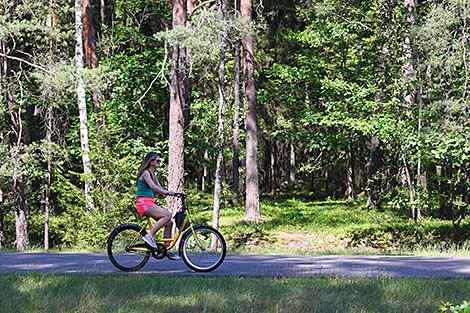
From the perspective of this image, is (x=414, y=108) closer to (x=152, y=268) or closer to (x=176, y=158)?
(x=176, y=158)

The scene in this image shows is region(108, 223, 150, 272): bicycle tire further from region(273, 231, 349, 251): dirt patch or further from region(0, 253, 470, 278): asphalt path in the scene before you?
region(273, 231, 349, 251): dirt patch

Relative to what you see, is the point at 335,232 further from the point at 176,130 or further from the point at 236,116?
the point at 236,116

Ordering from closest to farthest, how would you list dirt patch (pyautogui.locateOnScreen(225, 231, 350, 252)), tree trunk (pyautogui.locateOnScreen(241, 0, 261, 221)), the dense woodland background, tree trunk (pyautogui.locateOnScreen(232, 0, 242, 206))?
the dense woodland background → dirt patch (pyautogui.locateOnScreen(225, 231, 350, 252)) → tree trunk (pyautogui.locateOnScreen(241, 0, 261, 221)) → tree trunk (pyautogui.locateOnScreen(232, 0, 242, 206))

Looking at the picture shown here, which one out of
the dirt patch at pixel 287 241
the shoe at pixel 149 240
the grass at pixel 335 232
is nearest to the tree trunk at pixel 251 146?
the grass at pixel 335 232

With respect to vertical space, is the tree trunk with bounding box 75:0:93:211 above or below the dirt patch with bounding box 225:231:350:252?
above

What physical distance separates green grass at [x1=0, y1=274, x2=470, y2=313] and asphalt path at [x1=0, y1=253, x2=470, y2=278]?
692 millimetres

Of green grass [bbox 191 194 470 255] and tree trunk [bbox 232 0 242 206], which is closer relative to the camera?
green grass [bbox 191 194 470 255]

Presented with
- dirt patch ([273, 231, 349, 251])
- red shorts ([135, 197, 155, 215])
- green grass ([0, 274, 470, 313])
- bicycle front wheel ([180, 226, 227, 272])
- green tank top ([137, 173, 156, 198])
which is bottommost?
dirt patch ([273, 231, 349, 251])

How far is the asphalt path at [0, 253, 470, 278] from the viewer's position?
26.1ft

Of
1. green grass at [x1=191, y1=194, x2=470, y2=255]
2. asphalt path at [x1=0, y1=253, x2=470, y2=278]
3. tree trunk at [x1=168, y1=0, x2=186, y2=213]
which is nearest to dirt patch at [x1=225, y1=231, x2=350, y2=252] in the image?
green grass at [x1=191, y1=194, x2=470, y2=255]

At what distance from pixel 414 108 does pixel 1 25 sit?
15.3m

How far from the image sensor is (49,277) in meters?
7.34

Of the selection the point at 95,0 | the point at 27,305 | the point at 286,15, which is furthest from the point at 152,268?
the point at 286,15

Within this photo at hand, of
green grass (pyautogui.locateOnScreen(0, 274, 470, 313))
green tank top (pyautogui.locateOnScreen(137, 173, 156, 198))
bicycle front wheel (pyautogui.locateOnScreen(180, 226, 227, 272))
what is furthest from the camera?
green tank top (pyautogui.locateOnScreen(137, 173, 156, 198))
